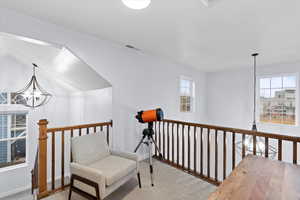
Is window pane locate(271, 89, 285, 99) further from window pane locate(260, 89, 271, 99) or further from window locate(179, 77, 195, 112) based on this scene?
window locate(179, 77, 195, 112)

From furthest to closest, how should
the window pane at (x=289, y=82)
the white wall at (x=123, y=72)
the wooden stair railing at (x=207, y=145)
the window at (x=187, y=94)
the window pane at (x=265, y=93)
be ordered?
1. the window at (x=187, y=94)
2. the window pane at (x=265, y=93)
3. the window pane at (x=289, y=82)
4. the white wall at (x=123, y=72)
5. the wooden stair railing at (x=207, y=145)

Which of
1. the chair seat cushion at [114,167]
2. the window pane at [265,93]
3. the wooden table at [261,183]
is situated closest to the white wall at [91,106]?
the chair seat cushion at [114,167]

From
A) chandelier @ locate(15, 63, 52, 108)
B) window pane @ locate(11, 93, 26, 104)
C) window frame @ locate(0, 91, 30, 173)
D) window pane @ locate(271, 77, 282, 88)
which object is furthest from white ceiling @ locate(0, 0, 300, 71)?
window frame @ locate(0, 91, 30, 173)

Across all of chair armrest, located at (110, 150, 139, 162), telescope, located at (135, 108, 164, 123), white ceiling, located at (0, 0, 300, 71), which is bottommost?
chair armrest, located at (110, 150, 139, 162)

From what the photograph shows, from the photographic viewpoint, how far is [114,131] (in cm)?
306

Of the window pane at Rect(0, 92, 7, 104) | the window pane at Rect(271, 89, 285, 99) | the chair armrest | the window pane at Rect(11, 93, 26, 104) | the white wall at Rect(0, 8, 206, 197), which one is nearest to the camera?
the white wall at Rect(0, 8, 206, 197)

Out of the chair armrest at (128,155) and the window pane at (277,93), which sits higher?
the window pane at (277,93)

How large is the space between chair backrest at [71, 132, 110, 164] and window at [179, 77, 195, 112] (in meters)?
3.02

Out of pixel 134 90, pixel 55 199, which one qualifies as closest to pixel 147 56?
pixel 134 90

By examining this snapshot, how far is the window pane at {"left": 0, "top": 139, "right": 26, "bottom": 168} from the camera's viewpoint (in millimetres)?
3986

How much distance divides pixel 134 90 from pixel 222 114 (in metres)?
3.71

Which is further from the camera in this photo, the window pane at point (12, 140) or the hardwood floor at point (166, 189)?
the window pane at point (12, 140)

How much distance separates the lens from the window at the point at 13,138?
3.92 m

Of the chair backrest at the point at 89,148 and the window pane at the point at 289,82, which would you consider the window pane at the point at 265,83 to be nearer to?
the window pane at the point at 289,82
